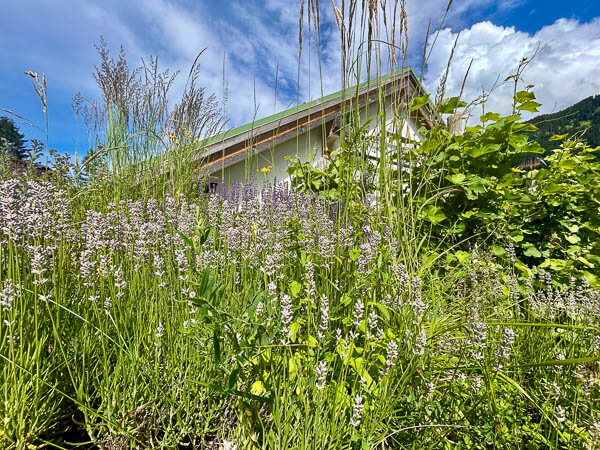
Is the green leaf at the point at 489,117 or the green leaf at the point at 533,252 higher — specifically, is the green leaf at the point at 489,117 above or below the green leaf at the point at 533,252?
above

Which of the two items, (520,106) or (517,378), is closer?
(517,378)

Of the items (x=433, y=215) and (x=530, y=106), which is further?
(x=530, y=106)

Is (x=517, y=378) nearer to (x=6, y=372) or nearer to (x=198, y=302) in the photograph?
(x=198, y=302)

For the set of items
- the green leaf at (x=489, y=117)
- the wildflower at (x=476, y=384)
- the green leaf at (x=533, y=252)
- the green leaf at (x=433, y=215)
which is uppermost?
the green leaf at (x=489, y=117)

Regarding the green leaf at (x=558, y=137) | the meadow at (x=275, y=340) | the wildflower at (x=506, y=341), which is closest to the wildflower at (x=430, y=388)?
the meadow at (x=275, y=340)

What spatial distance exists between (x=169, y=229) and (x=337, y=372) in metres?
1.43

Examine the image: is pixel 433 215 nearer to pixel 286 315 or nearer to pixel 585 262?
pixel 585 262

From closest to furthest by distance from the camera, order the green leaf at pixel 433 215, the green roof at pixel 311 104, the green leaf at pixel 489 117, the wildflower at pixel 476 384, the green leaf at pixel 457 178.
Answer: the wildflower at pixel 476 384 → the green roof at pixel 311 104 → the green leaf at pixel 433 215 → the green leaf at pixel 457 178 → the green leaf at pixel 489 117

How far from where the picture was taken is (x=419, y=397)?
1.21 m

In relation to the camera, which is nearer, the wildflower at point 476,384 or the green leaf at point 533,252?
the wildflower at point 476,384

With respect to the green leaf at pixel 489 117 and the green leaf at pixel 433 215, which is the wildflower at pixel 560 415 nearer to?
the green leaf at pixel 433 215

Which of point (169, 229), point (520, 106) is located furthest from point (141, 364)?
point (520, 106)

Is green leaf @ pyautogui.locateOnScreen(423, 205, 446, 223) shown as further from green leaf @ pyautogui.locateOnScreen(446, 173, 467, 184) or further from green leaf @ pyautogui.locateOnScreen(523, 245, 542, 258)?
green leaf @ pyautogui.locateOnScreen(523, 245, 542, 258)

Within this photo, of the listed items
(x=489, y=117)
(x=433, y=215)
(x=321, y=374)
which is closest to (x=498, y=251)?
(x=433, y=215)
